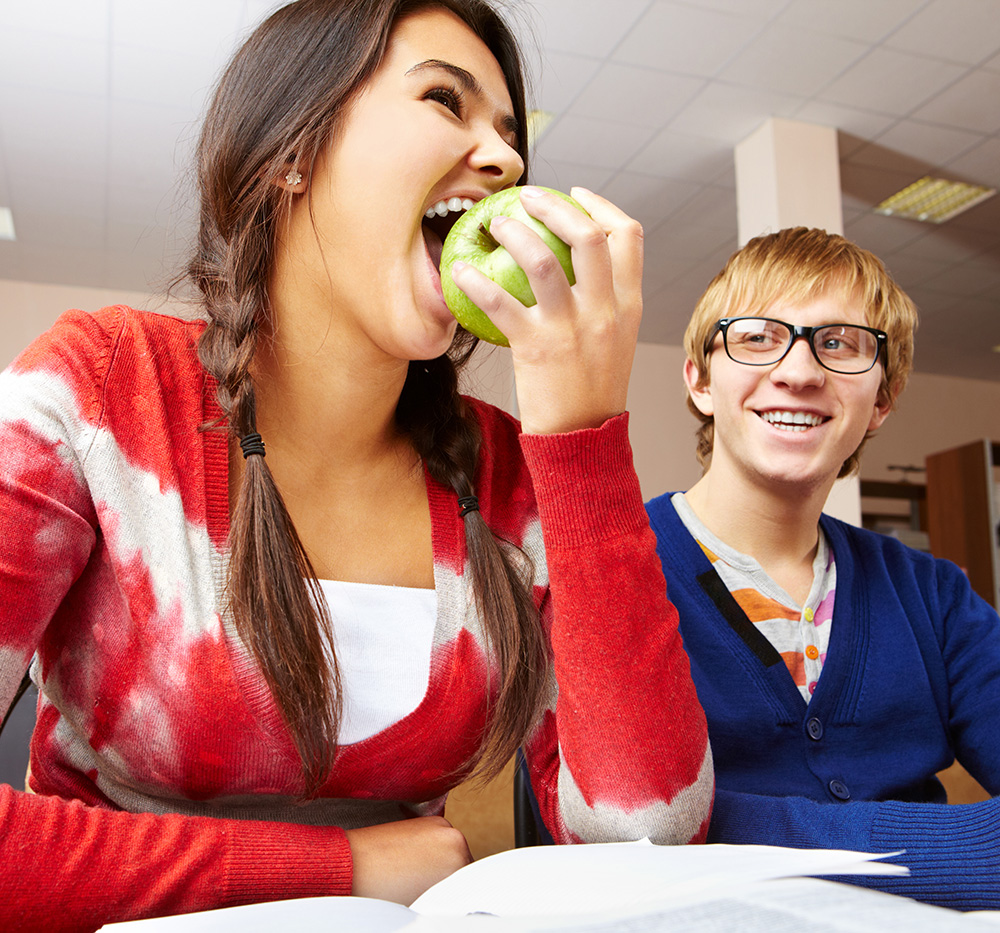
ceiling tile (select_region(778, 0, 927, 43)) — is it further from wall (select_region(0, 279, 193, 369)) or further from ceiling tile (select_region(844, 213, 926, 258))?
wall (select_region(0, 279, 193, 369))

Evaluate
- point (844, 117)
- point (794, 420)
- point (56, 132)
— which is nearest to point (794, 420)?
point (794, 420)

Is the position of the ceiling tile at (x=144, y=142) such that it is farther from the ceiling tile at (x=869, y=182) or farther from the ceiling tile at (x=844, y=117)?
the ceiling tile at (x=869, y=182)

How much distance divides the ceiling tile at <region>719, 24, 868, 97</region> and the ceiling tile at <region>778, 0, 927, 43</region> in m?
0.05

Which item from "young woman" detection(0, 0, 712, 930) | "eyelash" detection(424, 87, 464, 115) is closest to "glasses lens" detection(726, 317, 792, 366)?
"young woman" detection(0, 0, 712, 930)

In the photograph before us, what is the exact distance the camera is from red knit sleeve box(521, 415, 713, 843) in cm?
69

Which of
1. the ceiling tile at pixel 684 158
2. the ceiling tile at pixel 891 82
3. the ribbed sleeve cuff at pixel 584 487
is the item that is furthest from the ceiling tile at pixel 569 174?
the ribbed sleeve cuff at pixel 584 487

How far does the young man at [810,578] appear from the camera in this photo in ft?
3.31

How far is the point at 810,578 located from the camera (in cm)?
120

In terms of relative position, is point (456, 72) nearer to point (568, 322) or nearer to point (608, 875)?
point (568, 322)

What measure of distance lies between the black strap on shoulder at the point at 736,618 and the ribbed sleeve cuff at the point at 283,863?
21.9 inches

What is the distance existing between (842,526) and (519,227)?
0.83 m

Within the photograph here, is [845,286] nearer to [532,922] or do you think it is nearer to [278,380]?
[278,380]

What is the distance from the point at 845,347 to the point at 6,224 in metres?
5.82

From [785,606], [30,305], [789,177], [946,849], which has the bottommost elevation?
[946,849]
